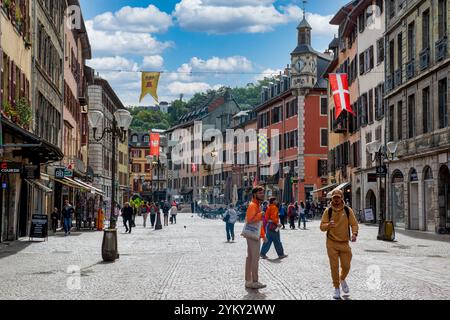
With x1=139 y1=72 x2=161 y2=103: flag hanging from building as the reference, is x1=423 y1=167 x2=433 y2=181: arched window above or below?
below

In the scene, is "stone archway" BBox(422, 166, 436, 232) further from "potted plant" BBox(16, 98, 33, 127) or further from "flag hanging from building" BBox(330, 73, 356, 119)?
"potted plant" BBox(16, 98, 33, 127)

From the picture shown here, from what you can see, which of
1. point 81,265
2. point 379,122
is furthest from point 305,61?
point 81,265

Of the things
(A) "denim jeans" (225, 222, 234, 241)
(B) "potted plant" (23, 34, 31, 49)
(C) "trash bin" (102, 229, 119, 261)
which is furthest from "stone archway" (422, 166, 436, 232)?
(C) "trash bin" (102, 229, 119, 261)

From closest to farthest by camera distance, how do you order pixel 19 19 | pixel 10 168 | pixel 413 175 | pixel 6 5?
1. pixel 10 168
2. pixel 6 5
3. pixel 19 19
4. pixel 413 175

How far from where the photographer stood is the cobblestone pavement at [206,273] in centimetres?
1330

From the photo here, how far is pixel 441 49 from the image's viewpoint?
115 feet

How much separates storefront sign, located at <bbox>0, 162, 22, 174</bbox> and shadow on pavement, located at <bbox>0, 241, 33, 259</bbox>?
2.41 metres

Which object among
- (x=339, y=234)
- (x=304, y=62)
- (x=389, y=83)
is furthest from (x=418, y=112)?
(x=304, y=62)

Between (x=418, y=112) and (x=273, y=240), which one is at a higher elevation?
(x=418, y=112)

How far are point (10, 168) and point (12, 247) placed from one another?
3603mm

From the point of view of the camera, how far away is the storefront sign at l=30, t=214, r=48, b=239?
29.3 metres

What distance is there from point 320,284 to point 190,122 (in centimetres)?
11889

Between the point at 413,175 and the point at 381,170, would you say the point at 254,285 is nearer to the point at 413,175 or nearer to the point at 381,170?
the point at 381,170

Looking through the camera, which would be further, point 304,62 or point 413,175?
point 304,62
